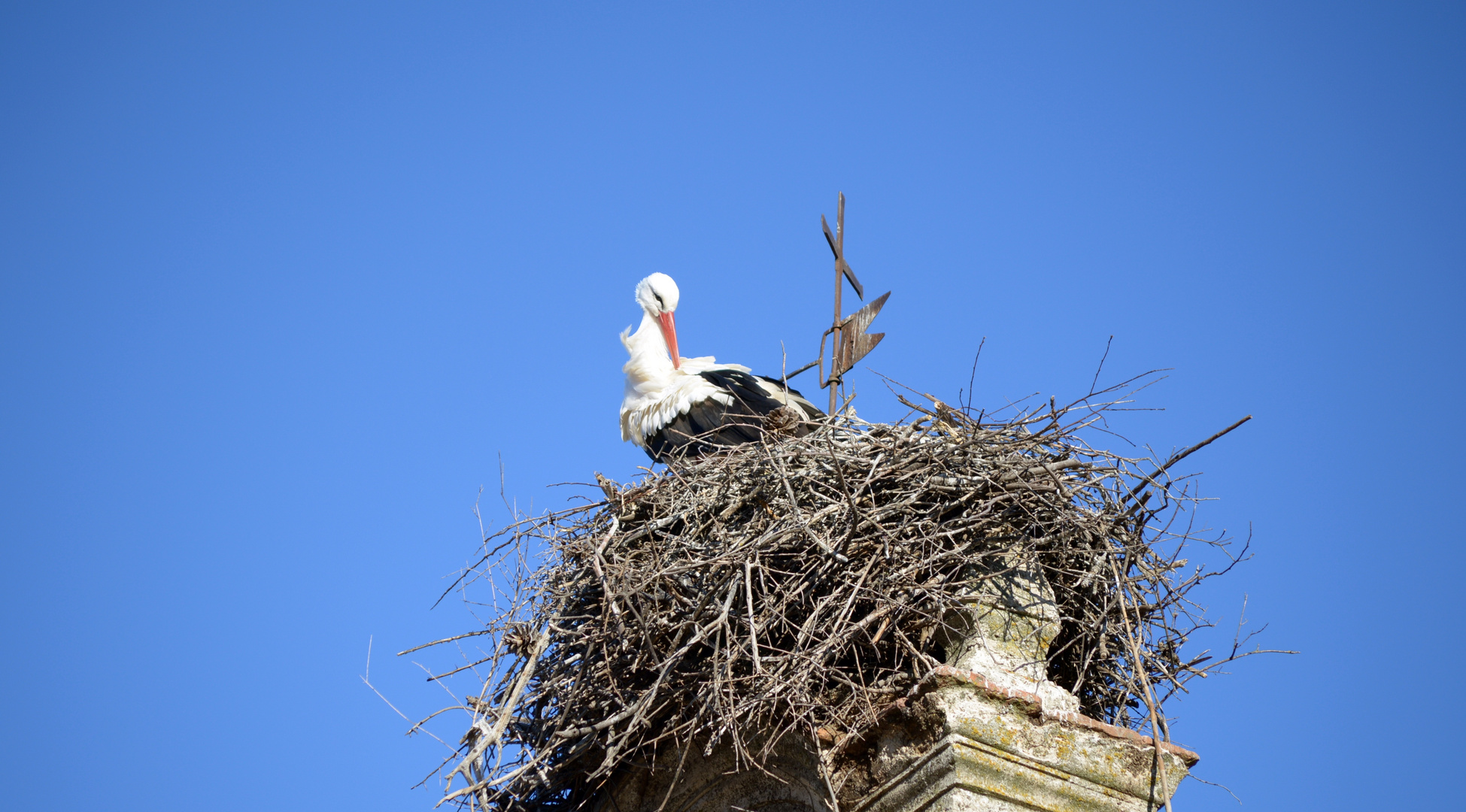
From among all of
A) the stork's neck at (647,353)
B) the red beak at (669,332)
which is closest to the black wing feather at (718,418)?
the stork's neck at (647,353)

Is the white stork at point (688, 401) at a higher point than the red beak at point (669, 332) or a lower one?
lower

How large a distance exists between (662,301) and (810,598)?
14.1 ft

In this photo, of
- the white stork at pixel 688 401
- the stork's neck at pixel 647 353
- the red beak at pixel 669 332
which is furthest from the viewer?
the red beak at pixel 669 332

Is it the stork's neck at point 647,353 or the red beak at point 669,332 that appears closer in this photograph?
the stork's neck at point 647,353

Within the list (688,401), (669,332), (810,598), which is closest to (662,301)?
(669,332)

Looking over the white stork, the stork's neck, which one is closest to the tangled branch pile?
the white stork

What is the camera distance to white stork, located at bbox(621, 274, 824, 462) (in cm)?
670

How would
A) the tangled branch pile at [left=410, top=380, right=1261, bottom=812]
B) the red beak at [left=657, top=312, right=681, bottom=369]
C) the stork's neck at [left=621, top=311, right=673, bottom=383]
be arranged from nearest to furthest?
the tangled branch pile at [left=410, top=380, right=1261, bottom=812] → the stork's neck at [left=621, top=311, right=673, bottom=383] → the red beak at [left=657, top=312, right=681, bottom=369]

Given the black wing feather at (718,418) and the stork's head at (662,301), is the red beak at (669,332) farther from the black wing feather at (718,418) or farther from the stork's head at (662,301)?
the black wing feather at (718,418)

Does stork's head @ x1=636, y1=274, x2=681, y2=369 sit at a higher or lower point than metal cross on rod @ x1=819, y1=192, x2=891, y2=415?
higher

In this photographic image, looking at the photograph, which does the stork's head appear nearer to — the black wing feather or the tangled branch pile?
the black wing feather

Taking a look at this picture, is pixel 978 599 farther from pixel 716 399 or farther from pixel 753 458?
pixel 716 399

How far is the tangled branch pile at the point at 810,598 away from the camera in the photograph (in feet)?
15.2

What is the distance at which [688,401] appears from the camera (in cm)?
733
